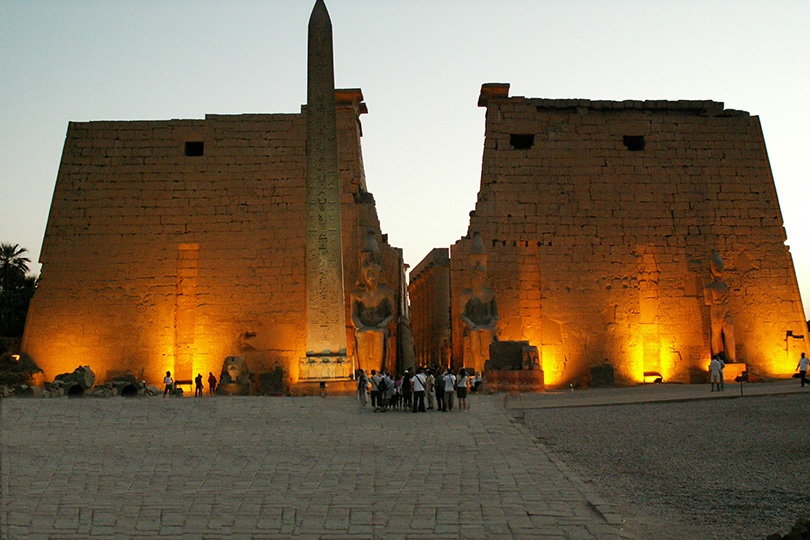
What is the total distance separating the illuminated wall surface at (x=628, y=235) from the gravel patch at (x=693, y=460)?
532 cm

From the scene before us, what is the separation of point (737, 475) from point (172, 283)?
38.5 feet

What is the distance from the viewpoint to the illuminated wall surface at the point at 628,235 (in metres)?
15.2

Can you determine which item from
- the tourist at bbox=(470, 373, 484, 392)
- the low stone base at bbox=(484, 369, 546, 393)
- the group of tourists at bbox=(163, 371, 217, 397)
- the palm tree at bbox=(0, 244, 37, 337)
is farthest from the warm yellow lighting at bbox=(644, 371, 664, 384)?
the palm tree at bbox=(0, 244, 37, 337)

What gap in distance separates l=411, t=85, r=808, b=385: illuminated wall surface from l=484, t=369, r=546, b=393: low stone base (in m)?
2.35

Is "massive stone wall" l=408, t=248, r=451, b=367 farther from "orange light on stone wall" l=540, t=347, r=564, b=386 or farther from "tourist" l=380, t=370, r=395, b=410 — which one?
"tourist" l=380, t=370, r=395, b=410

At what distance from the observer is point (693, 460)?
6180 millimetres

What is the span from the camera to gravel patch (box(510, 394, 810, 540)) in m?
4.52

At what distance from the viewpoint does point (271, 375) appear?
13773 millimetres

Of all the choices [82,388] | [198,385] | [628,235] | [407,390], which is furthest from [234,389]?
[628,235]

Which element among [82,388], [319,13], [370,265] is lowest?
[82,388]

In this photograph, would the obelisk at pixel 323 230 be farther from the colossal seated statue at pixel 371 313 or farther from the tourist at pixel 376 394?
the tourist at pixel 376 394

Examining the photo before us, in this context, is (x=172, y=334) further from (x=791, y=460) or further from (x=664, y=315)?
(x=791, y=460)

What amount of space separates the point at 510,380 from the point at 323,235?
146 inches

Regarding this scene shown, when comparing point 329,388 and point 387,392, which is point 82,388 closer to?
point 329,388
